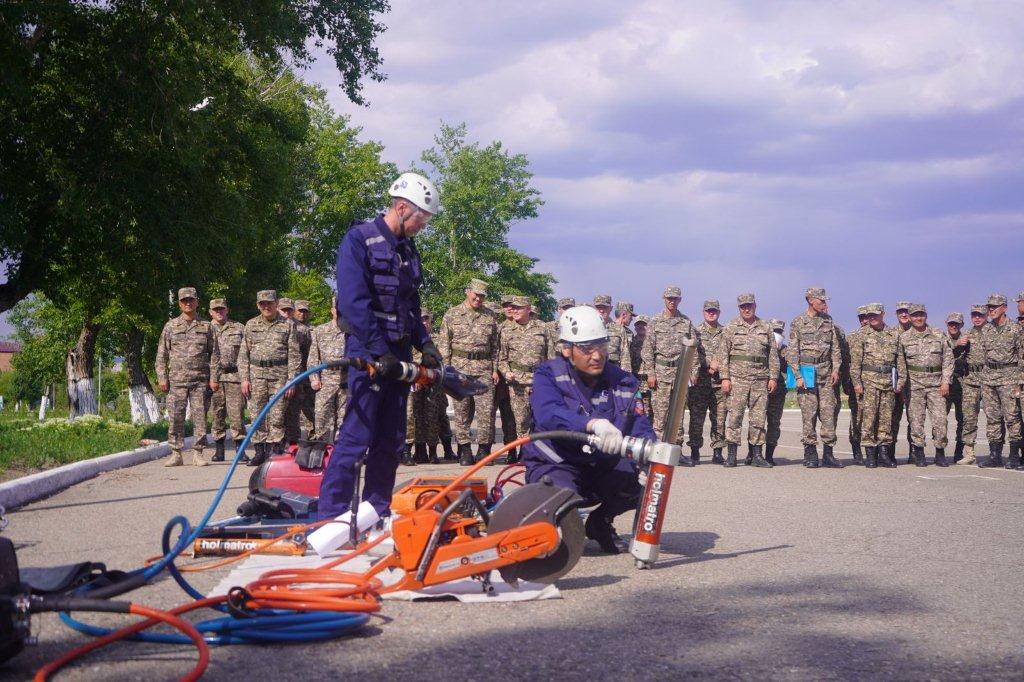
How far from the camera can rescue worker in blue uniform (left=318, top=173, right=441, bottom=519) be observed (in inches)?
283

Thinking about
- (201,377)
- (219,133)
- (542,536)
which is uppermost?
(219,133)

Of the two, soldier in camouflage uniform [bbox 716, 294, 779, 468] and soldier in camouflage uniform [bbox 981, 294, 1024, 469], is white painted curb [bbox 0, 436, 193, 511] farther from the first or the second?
soldier in camouflage uniform [bbox 981, 294, 1024, 469]

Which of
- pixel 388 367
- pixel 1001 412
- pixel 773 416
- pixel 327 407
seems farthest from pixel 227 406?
pixel 1001 412

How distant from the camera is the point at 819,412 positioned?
1557 cm

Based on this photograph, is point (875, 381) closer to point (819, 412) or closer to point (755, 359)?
point (819, 412)

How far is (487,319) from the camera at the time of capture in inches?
612

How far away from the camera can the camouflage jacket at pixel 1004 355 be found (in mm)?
15906

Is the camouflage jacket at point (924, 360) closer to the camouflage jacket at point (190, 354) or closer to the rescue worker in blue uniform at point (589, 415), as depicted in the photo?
the camouflage jacket at point (190, 354)

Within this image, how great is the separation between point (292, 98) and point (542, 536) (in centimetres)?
4535

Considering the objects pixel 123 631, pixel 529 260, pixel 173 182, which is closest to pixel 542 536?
pixel 123 631

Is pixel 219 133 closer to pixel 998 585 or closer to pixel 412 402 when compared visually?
pixel 412 402

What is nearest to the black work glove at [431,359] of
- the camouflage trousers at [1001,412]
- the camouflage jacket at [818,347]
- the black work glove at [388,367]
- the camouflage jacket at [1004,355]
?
the black work glove at [388,367]

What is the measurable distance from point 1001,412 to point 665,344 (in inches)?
198

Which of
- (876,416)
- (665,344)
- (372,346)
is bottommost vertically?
(876,416)
